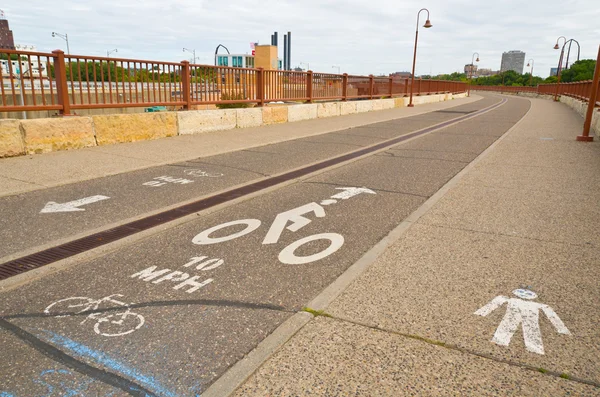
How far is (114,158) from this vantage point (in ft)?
28.5

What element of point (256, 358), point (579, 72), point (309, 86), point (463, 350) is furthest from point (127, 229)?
point (579, 72)

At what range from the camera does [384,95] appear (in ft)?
90.8

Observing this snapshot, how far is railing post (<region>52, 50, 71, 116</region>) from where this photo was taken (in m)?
9.40

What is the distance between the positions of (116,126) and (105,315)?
811cm

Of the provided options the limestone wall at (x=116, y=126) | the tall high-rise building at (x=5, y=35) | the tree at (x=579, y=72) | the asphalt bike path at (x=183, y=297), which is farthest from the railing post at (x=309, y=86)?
the tall high-rise building at (x=5, y=35)

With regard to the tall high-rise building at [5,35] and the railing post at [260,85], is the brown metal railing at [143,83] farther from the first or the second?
the tall high-rise building at [5,35]

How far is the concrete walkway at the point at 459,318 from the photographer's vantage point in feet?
7.84

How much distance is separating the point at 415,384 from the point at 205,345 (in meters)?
1.20

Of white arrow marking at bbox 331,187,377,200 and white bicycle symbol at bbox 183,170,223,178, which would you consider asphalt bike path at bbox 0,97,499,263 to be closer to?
white bicycle symbol at bbox 183,170,223,178

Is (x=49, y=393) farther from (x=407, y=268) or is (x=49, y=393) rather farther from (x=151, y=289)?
(x=407, y=268)

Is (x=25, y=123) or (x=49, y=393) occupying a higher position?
(x=25, y=123)

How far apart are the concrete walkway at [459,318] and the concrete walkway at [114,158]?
5112 millimetres

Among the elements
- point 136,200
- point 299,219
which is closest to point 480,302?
point 299,219

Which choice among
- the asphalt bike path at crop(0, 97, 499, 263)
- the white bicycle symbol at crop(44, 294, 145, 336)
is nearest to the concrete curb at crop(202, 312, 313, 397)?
the white bicycle symbol at crop(44, 294, 145, 336)
